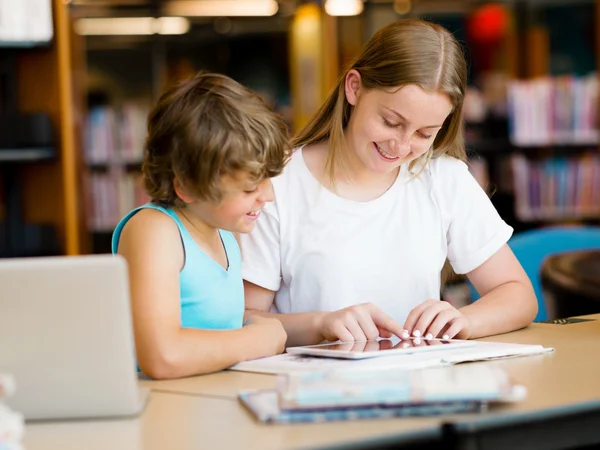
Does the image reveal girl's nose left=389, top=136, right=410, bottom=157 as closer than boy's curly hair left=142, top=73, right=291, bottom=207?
No

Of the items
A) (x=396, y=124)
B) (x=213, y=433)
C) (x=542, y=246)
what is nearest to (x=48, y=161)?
(x=542, y=246)

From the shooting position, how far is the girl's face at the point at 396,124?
1.66 metres

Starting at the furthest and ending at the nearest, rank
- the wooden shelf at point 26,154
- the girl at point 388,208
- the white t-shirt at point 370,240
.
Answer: the wooden shelf at point 26,154, the white t-shirt at point 370,240, the girl at point 388,208

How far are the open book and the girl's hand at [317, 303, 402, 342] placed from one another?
A: 0.36 ft

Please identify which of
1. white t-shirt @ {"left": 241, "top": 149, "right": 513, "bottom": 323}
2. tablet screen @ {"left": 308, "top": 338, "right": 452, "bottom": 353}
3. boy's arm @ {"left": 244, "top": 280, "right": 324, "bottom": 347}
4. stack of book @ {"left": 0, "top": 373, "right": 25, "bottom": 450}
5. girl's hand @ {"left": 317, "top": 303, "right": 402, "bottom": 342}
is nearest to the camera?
stack of book @ {"left": 0, "top": 373, "right": 25, "bottom": 450}

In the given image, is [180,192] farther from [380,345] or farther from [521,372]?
[521,372]

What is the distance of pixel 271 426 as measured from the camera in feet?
3.40

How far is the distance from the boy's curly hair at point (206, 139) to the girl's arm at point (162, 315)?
0.08 m

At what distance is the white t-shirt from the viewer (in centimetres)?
179

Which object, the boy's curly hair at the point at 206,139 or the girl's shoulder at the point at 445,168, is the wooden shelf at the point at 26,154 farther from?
the boy's curly hair at the point at 206,139

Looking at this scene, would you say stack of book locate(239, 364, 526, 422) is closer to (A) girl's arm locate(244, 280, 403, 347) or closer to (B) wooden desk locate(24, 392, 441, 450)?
(B) wooden desk locate(24, 392, 441, 450)

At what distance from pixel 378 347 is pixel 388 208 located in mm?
529

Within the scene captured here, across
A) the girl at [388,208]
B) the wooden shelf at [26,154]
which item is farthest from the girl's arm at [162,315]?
the wooden shelf at [26,154]

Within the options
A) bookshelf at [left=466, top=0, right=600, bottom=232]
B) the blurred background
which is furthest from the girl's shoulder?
bookshelf at [left=466, top=0, right=600, bottom=232]
